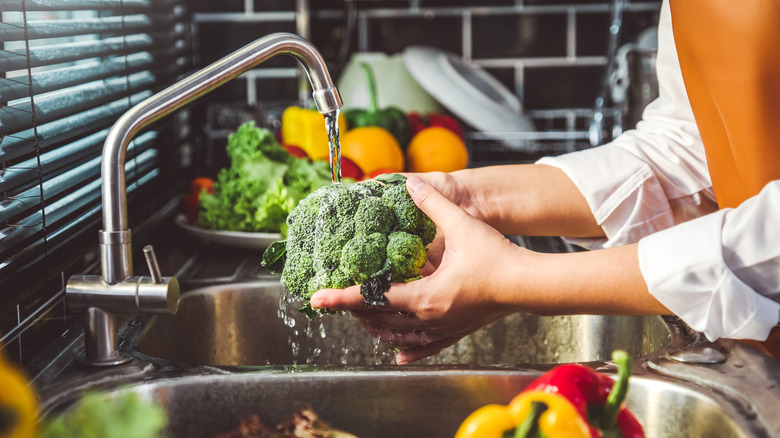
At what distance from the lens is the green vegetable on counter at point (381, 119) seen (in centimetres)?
178

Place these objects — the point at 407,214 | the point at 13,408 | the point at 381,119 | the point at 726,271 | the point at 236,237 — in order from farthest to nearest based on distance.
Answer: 1. the point at 381,119
2. the point at 236,237
3. the point at 407,214
4. the point at 726,271
5. the point at 13,408

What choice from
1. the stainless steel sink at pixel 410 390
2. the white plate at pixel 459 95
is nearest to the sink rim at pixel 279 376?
the stainless steel sink at pixel 410 390

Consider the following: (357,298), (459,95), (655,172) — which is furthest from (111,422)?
(459,95)

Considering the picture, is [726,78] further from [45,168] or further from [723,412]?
[45,168]

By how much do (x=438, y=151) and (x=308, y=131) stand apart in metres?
0.31

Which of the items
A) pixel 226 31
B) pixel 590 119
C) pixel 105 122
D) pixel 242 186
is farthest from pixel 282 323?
pixel 590 119

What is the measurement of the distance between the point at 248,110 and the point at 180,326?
Answer: 886mm

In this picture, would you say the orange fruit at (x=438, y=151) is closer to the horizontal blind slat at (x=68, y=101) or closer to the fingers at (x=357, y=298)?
the horizontal blind slat at (x=68, y=101)

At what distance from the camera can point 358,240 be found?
32.8 inches

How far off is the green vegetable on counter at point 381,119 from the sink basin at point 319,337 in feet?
2.15

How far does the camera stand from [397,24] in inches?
85.8

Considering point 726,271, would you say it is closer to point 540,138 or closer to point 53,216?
point 53,216

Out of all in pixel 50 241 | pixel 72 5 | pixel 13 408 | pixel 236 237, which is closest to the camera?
pixel 13 408

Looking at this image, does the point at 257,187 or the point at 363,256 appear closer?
the point at 363,256
